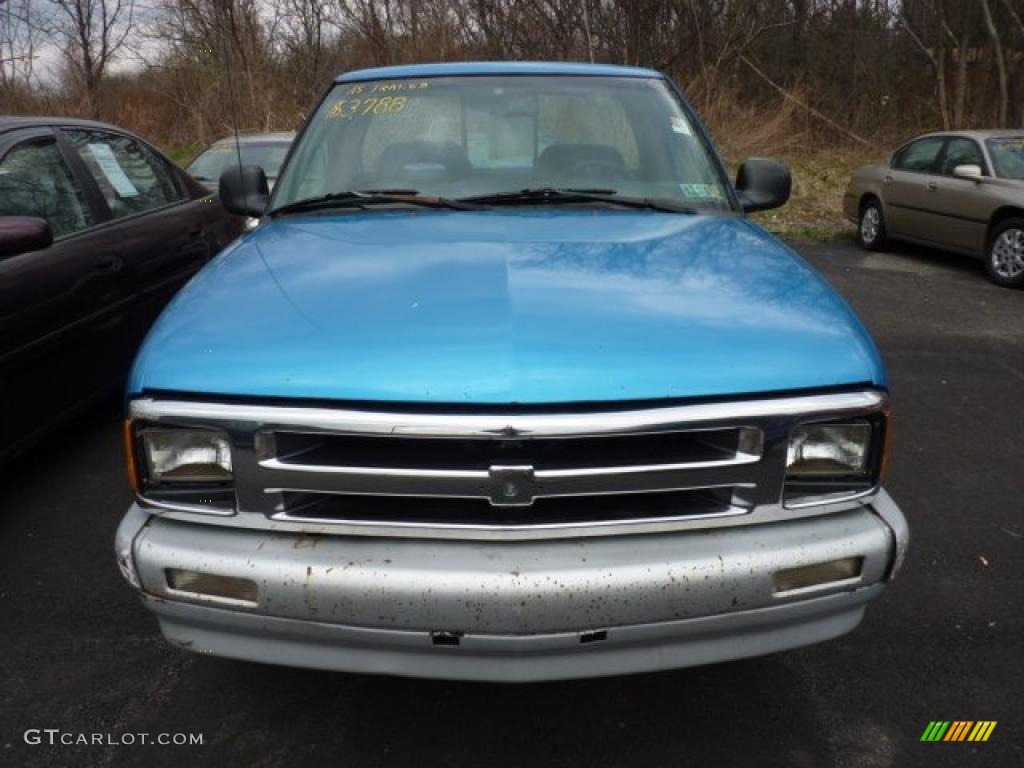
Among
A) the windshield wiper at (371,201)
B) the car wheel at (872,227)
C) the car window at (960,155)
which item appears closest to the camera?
the windshield wiper at (371,201)

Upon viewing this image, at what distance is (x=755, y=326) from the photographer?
2053mm

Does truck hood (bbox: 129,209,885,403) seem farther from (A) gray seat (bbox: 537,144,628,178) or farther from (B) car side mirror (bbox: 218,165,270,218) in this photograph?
(B) car side mirror (bbox: 218,165,270,218)

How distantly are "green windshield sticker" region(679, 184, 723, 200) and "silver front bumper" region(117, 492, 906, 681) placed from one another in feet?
5.01

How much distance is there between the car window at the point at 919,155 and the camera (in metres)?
9.25

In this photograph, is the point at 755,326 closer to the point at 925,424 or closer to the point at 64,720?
the point at 64,720

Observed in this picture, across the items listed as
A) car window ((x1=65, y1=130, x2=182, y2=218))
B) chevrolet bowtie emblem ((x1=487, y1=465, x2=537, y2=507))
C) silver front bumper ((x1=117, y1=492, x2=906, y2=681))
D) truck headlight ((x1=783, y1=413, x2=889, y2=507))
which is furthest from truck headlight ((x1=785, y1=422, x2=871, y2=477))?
car window ((x1=65, y1=130, x2=182, y2=218))

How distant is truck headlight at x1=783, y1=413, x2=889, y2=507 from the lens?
6.50 ft

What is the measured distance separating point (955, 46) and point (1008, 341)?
47.9ft

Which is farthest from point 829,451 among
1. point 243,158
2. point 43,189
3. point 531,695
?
point 243,158

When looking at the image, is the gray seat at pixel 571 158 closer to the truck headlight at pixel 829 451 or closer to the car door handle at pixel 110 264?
the truck headlight at pixel 829 451

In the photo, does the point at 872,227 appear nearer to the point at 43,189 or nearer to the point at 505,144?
the point at 505,144

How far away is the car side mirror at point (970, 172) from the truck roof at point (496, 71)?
6069mm

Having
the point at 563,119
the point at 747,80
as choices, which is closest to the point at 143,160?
the point at 563,119

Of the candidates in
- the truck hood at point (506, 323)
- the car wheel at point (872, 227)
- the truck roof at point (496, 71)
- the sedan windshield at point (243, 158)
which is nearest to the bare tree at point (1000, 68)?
the car wheel at point (872, 227)
